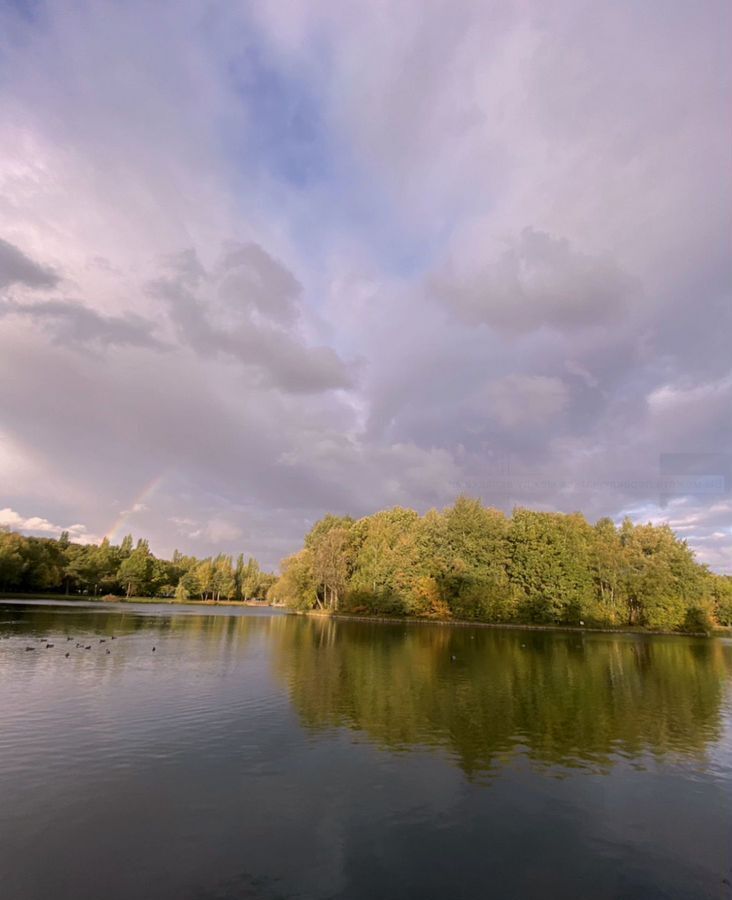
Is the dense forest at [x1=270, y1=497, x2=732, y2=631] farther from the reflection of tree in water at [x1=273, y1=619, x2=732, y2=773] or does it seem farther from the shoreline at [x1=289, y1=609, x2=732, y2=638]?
the reflection of tree in water at [x1=273, y1=619, x2=732, y2=773]

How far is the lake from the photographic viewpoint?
1194cm

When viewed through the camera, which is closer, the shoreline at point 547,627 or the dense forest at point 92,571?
the shoreline at point 547,627

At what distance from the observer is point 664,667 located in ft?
151

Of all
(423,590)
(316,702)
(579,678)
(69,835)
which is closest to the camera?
(69,835)

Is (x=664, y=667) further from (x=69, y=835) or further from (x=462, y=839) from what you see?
(x=69, y=835)

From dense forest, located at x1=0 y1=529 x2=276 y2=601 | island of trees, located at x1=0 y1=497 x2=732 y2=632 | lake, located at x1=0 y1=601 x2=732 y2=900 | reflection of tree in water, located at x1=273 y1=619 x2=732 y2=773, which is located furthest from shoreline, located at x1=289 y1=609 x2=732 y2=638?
dense forest, located at x1=0 y1=529 x2=276 y2=601

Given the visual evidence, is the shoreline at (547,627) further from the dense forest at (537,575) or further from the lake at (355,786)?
the lake at (355,786)

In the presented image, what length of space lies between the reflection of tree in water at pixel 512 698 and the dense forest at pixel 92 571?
111m

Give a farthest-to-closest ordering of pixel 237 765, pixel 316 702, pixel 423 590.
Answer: pixel 423 590 → pixel 316 702 → pixel 237 765

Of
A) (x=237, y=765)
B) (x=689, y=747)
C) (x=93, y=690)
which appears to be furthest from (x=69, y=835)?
(x=689, y=747)

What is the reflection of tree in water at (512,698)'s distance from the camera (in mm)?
22031

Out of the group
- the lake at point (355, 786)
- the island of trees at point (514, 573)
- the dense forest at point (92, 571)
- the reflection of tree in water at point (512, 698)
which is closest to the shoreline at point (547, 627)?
the island of trees at point (514, 573)

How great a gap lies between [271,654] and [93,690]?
19646mm

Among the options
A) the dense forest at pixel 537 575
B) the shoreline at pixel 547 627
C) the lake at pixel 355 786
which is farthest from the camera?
the dense forest at pixel 537 575
